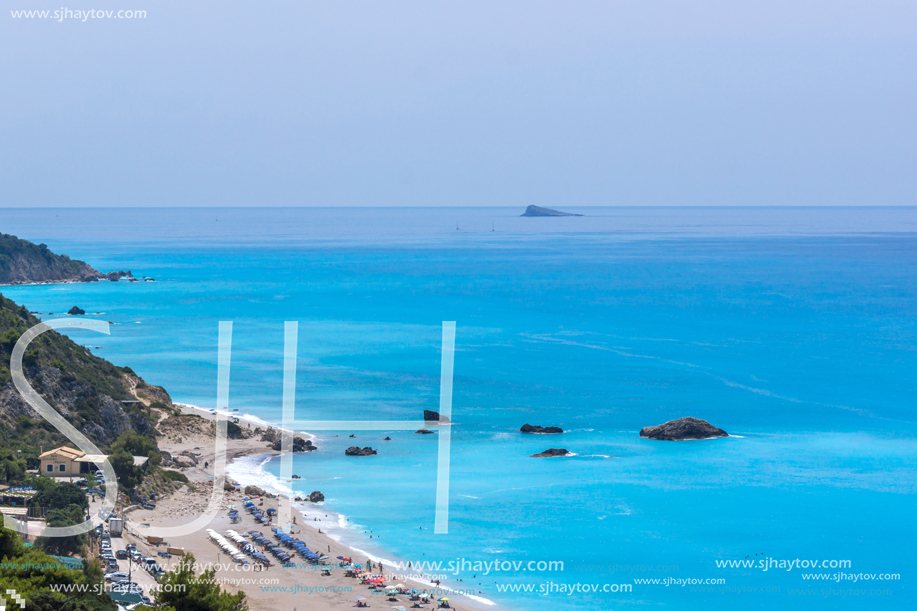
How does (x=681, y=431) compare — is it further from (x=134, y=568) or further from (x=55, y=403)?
(x=134, y=568)

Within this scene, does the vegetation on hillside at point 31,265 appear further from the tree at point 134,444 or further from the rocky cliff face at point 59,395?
the tree at point 134,444

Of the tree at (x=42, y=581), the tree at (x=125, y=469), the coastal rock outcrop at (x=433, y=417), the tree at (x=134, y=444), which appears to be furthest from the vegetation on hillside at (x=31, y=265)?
the tree at (x=42, y=581)

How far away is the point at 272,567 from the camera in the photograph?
33.6 m

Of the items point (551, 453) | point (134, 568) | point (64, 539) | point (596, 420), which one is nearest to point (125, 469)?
point (134, 568)

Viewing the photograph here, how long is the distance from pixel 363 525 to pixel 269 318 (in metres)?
71.2

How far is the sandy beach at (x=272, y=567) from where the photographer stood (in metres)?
31.1

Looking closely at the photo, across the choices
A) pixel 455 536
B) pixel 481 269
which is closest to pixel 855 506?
pixel 455 536

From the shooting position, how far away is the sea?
3869 cm

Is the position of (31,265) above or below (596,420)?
above

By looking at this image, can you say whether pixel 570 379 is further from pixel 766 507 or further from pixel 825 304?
pixel 825 304

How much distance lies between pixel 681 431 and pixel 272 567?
111ft
